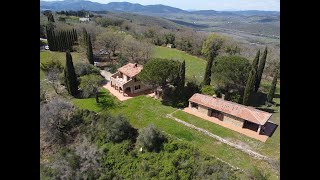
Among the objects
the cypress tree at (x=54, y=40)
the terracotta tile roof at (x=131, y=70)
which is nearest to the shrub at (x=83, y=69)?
the terracotta tile roof at (x=131, y=70)

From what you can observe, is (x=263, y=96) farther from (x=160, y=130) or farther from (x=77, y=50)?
(x=77, y=50)

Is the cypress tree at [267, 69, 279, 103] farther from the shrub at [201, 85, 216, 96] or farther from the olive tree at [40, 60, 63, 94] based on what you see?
the olive tree at [40, 60, 63, 94]

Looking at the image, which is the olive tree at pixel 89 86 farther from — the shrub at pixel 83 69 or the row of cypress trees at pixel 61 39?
the row of cypress trees at pixel 61 39

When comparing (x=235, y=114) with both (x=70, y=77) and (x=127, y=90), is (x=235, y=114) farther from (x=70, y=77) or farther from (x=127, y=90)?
(x=70, y=77)

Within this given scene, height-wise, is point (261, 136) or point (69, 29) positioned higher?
point (69, 29)

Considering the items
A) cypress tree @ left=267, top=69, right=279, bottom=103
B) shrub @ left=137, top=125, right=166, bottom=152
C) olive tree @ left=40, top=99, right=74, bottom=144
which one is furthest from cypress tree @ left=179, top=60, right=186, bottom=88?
olive tree @ left=40, top=99, right=74, bottom=144
